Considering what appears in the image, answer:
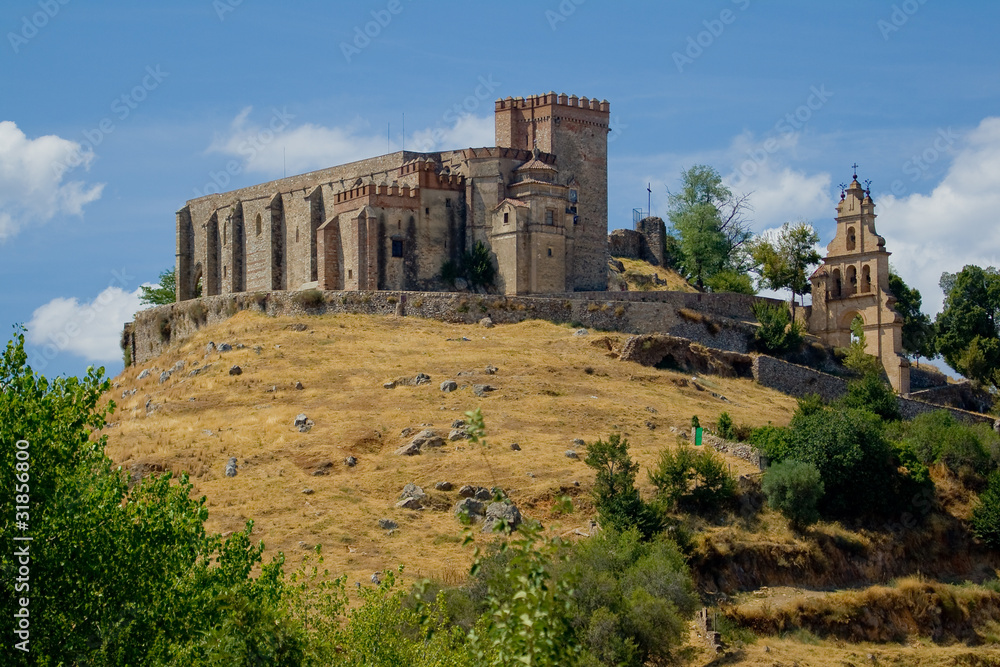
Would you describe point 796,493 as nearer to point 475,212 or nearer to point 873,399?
point 873,399

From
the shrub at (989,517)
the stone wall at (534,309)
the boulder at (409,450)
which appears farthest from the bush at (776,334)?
the boulder at (409,450)

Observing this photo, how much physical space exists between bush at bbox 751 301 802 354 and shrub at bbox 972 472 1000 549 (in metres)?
17.2

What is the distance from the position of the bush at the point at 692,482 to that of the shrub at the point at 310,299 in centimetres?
2231

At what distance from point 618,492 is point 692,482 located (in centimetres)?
350

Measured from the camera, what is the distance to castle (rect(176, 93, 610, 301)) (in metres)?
62.9

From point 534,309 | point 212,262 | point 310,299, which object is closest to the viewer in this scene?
point 534,309

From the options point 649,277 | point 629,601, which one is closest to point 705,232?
point 649,277

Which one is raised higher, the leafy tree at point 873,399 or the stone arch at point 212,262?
the stone arch at point 212,262

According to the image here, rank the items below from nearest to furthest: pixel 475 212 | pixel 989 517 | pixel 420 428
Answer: pixel 989 517
pixel 420 428
pixel 475 212

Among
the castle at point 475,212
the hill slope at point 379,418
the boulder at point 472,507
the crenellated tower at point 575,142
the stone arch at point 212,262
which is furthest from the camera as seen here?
the stone arch at point 212,262

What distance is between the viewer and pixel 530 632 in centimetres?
1530

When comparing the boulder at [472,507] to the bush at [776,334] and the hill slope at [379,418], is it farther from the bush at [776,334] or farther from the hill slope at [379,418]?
the bush at [776,334]

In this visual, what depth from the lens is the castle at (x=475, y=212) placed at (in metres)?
62.9

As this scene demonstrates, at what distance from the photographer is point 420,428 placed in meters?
46.8
